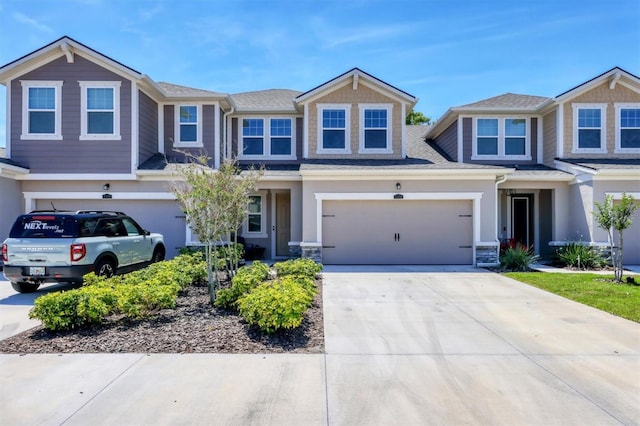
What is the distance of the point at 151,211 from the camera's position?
12.6 m

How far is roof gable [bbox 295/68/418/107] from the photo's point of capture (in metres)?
13.1

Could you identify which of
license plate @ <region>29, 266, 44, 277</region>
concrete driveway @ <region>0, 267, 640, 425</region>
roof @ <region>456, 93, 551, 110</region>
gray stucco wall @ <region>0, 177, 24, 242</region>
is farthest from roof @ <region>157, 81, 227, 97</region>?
concrete driveway @ <region>0, 267, 640, 425</region>

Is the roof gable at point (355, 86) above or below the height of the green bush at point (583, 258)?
above

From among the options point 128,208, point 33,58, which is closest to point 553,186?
point 128,208

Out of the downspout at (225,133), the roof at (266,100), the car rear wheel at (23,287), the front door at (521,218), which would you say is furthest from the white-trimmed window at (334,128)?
the car rear wheel at (23,287)

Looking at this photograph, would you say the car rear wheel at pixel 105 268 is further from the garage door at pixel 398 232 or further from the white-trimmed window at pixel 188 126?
the white-trimmed window at pixel 188 126

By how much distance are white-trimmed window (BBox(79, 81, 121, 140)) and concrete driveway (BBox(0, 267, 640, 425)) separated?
30.4 ft

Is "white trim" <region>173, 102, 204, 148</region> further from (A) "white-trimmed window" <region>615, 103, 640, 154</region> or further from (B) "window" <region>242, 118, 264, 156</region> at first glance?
(A) "white-trimmed window" <region>615, 103, 640, 154</region>

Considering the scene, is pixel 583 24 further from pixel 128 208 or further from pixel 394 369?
pixel 128 208

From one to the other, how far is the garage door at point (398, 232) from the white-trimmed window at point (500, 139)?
327cm

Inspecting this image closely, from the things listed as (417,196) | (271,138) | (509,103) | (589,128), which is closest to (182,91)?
(271,138)

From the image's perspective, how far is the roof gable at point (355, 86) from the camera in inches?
515

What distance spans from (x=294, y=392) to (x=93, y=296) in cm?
370

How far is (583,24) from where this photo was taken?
34.7 feet
